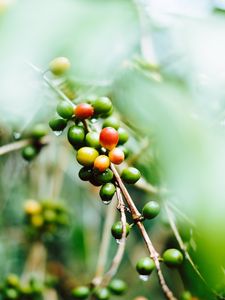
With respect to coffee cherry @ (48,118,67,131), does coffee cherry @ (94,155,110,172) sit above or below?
above

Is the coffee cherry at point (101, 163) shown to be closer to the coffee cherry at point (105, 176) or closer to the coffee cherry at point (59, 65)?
the coffee cherry at point (105, 176)

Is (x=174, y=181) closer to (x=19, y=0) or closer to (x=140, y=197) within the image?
(x=19, y=0)

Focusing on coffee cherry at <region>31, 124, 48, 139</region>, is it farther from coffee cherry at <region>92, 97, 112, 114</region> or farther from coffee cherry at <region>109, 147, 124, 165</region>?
coffee cherry at <region>109, 147, 124, 165</region>

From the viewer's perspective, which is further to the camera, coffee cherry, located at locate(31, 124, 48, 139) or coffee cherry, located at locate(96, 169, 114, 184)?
coffee cherry, located at locate(31, 124, 48, 139)

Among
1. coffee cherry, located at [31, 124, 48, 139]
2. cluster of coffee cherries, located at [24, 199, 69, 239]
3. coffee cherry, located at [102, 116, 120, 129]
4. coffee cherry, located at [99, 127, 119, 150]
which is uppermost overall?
coffee cherry, located at [99, 127, 119, 150]

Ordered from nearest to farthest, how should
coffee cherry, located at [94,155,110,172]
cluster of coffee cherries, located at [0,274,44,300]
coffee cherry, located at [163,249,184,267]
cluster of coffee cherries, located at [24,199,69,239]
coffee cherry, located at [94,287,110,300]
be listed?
1. coffee cherry, located at [94,155,110,172]
2. coffee cherry, located at [163,249,184,267]
3. coffee cherry, located at [94,287,110,300]
4. cluster of coffee cherries, located at [0,274,44,300]
5. cluster of coffee cherries, located at [24,199,69,239]

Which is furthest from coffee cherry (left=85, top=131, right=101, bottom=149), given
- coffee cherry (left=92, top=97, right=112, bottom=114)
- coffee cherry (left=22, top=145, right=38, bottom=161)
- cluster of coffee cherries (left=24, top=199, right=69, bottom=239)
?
cluster of coffee cherries (left=24, top=199, right=69, bottom=239)

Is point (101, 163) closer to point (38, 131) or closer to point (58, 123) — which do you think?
point (58, 123)
